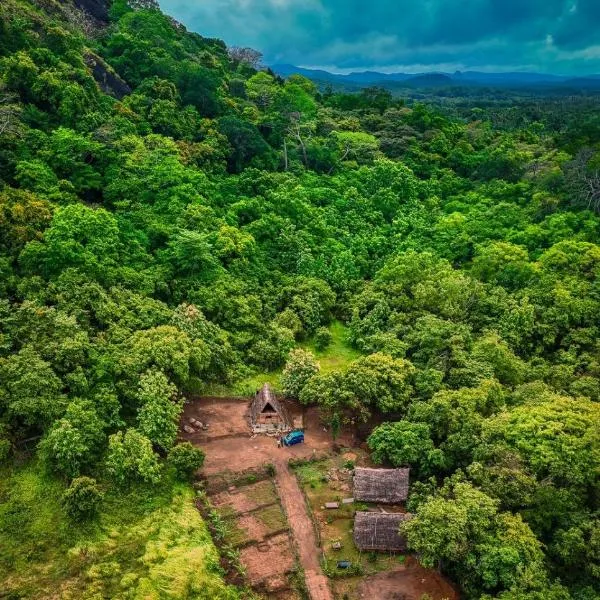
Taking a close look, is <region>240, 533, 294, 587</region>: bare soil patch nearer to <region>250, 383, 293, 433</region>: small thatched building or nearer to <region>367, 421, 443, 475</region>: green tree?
<region>367, 421, 443, 475</region>: green tree

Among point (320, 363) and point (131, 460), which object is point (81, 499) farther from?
point (320, 363)

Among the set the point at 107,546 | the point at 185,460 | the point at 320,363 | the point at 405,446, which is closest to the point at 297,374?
the point at 320,363

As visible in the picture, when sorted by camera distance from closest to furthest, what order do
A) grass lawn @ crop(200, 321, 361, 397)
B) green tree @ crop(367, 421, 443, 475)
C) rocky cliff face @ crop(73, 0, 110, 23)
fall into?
green tree @ crop(367, 421, 443, 475) → grass lawn @ crop(200, 321, 361, 397) → rocky cliff face @ crop(73, 0, 110, 23)

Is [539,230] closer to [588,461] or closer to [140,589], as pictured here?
[588,461]

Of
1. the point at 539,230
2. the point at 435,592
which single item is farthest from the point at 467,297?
the point at 435,592

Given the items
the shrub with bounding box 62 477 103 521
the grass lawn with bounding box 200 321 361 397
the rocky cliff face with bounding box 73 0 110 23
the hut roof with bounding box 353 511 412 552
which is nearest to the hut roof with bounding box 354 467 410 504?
the hut roof with bounding box 353 511 412 552

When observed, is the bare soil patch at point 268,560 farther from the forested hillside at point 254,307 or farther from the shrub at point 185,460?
the shrub at point 185,460

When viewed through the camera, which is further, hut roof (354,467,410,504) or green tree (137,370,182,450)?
green tree (137,370,182,450)

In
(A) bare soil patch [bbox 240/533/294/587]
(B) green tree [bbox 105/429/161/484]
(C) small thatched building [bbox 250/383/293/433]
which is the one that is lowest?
(A) bare soil patch [bbox 240/533/294/587]
